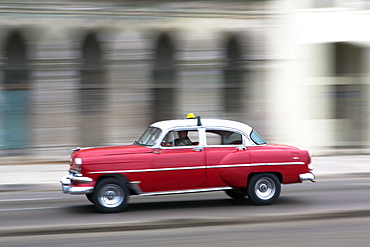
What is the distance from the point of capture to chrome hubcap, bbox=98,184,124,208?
9.39 metres

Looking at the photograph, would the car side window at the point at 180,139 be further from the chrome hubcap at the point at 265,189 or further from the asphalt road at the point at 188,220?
the chrome hubcap at the point at 265,189

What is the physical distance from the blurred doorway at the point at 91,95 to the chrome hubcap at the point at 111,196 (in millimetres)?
9965

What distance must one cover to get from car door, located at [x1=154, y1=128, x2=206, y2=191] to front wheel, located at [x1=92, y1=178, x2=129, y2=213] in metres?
0.55

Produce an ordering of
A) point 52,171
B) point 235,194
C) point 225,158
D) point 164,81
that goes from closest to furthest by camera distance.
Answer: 1. point 225,158
2. point 235,194
3. point 52,171
4. point 164,81

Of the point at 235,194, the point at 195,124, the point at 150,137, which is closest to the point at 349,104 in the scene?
the point at 235,194

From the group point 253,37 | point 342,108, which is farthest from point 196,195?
point 342,108

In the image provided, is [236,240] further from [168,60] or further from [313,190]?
[168,60]

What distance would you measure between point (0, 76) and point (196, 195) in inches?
397

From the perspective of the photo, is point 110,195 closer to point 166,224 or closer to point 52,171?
point 166,224

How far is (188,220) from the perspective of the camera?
28.3 ft

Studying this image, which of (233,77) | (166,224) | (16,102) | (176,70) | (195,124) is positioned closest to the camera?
(166,224)

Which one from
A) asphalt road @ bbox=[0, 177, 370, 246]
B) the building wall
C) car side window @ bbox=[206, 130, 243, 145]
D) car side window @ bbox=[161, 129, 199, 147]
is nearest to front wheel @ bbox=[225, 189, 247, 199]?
asphalt road @ bbox=[0, 177, 370, 246]

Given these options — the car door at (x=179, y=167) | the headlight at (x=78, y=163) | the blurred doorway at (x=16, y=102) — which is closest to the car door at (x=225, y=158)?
the car door at (x=179, y=167)

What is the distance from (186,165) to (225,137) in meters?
0.91
